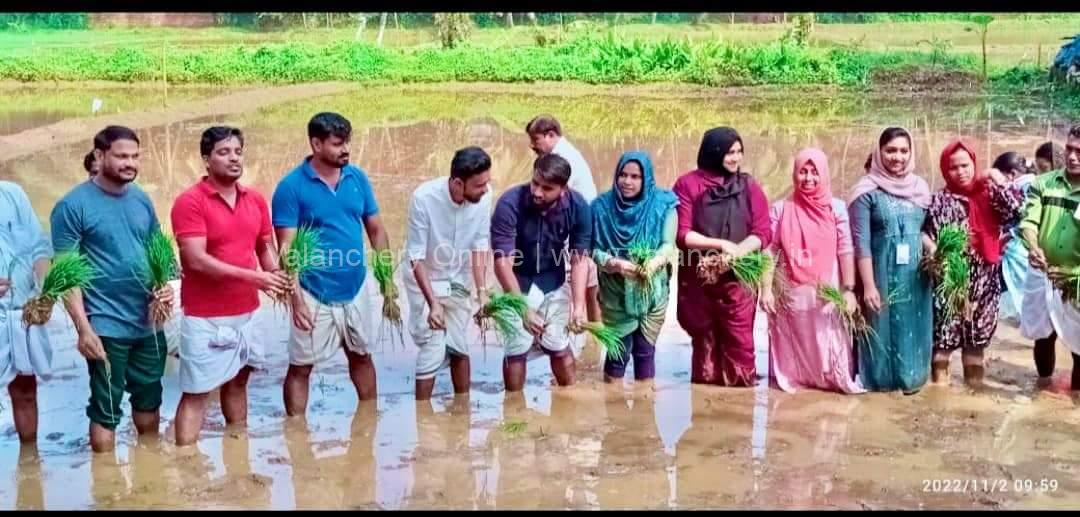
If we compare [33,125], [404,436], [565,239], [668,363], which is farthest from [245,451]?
[33,125]

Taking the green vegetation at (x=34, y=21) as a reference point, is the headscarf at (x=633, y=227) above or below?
below

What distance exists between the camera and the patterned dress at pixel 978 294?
19.5ft

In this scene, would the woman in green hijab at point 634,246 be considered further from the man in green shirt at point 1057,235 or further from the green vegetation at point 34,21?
the green vegetation at point 34,21

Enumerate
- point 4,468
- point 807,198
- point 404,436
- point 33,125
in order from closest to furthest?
point 4,468 → point 404,436 → point 807,198 → point 33,125

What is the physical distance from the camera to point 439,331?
5.78m

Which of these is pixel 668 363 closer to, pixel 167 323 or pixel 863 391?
pixel 863 391

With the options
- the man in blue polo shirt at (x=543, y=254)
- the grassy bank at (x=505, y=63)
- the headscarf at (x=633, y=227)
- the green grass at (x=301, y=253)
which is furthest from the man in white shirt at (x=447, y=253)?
the grassy bank at (x=505, y=63)

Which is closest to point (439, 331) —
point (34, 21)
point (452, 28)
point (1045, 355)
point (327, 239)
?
point (327, 239)

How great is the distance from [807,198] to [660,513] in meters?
1.97

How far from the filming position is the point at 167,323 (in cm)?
563

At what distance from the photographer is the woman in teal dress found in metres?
5.83

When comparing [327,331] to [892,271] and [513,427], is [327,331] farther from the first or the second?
[892,271]

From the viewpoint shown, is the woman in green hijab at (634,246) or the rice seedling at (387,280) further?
the woman in green hijab at (634,246)

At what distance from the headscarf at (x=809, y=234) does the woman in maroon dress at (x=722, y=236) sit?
11 centimetres
